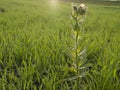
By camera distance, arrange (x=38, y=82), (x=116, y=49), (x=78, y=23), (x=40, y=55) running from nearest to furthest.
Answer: (x=78, y=23)
(x=38, y=82)
(x=40, y=55)
(x=116, y=49)

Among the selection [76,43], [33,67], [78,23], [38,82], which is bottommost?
[38,82]

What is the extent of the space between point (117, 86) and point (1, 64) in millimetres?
1269

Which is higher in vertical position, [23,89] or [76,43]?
[76,43]

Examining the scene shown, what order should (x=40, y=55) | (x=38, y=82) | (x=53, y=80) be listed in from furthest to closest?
1. (x=40, y=55)
2. (x=38, y=82)
3. (x=53, y=80)

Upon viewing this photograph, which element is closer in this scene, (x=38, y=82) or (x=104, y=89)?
(x=104, y=89)

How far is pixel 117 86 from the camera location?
1700 mm

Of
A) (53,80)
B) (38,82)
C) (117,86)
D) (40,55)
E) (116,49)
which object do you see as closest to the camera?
(117,86)

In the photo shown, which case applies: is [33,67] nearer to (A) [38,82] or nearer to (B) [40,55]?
(A) [38,82]

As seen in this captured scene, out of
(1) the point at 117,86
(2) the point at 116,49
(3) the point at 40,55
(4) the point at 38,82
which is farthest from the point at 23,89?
(2) the point at 116,49

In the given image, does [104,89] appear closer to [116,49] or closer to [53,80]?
[53,80]

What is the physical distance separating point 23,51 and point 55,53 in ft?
1.23

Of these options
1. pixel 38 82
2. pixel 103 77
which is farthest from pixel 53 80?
pixel 103 77

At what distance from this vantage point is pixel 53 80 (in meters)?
1.81

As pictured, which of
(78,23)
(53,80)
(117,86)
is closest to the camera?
(78,23)
